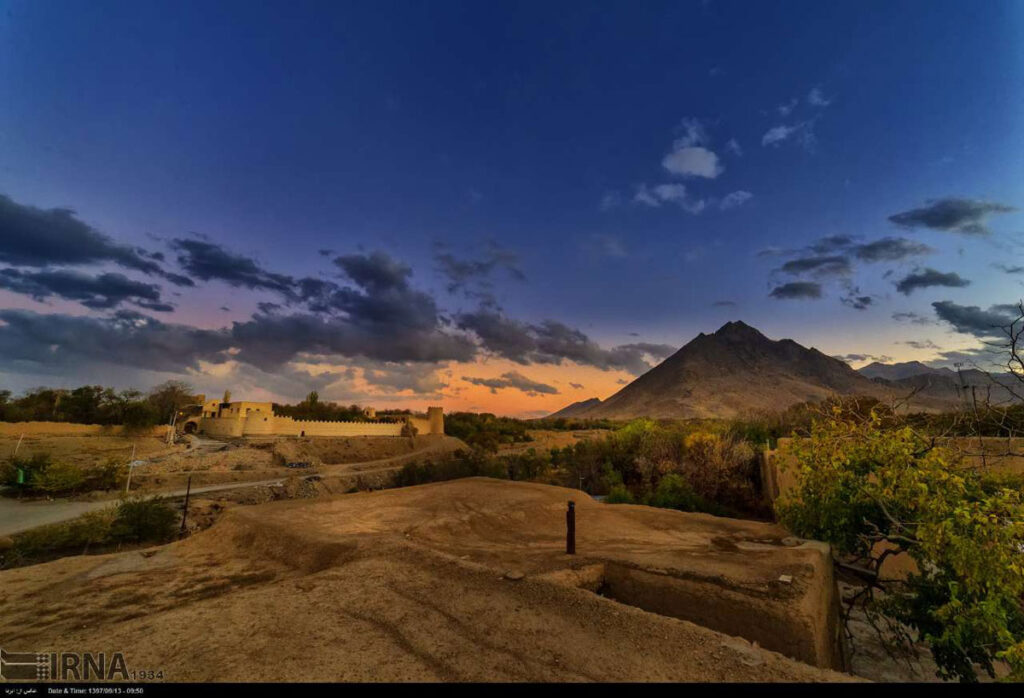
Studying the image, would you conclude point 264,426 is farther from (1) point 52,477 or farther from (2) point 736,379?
(2) point 736,379

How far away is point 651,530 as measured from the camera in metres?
11.2

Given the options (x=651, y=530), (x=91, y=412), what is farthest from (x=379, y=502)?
(x=91, y=412)

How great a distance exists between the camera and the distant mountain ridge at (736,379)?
252 feet

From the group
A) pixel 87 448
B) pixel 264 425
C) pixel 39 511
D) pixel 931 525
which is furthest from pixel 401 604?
pixel 264 425

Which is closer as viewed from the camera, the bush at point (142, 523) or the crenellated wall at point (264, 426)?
the bush at point (142, 523)

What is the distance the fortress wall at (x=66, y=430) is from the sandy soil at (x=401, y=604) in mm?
39694

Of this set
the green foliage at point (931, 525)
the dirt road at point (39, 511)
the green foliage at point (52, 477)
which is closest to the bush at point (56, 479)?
the green foliage at point (52, 477)

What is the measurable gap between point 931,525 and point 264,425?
6044 centimetres

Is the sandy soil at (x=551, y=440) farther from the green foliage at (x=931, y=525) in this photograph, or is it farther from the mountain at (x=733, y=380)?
the green foliage at (x=931, y=525)

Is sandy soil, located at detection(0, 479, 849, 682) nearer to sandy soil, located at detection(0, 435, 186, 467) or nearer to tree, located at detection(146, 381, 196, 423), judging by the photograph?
sandy soil, located at detection(0, 435, 186, 467)

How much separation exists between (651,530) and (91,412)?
206ft

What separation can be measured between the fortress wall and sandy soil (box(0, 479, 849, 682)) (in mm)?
39694

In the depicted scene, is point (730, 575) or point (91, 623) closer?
point (91, 623)
